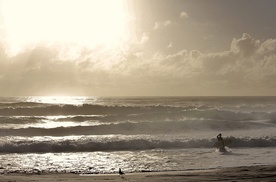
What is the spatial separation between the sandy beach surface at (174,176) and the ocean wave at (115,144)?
7.35 meters

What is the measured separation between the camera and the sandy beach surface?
12406 mm

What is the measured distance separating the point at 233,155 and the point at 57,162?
27.9 ft

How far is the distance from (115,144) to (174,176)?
9600 mm

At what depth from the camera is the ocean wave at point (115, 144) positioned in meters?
21.0

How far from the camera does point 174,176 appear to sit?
1304cm

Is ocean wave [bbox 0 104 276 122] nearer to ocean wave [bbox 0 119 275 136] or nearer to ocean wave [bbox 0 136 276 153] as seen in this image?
ocean wave [bbox 0 119 275 136]

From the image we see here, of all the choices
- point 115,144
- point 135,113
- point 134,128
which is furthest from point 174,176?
point 135,113

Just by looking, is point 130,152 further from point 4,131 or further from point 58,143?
point 4,131

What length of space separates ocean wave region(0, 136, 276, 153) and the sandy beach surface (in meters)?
7.35

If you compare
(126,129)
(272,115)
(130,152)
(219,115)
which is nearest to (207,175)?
(130,152)

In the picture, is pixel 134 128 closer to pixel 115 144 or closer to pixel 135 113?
pixel 115 144

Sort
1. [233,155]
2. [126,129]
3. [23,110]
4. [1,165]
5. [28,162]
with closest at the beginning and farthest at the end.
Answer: [1,165] < [28,162] < [233,155] < [126,129] < [23,110]

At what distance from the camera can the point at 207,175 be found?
13.0 m

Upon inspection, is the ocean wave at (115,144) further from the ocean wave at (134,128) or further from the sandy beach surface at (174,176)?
the ocean wave at (134,128)
